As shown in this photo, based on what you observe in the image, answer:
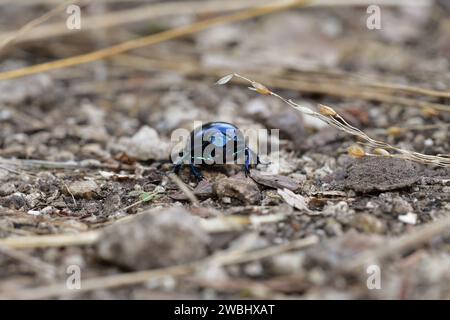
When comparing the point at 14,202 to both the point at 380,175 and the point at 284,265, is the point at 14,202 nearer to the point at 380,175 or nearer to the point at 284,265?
the point at 284,265

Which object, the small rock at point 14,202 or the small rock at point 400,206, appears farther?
the small rock at point 14,202

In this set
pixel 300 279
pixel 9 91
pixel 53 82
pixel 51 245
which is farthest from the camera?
pixel 53 82

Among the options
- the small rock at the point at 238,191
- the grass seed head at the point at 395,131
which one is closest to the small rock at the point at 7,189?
the small rock at the point at 238,191

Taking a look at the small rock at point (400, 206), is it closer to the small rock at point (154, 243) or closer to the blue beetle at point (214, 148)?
the blue beetle at point (214, 148)

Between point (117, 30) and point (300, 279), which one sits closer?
point (300, 279)

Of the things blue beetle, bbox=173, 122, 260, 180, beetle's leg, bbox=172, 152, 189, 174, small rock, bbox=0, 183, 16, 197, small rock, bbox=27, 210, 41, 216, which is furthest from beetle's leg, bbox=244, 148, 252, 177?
small rock, bbox=0, 183, 16, 197

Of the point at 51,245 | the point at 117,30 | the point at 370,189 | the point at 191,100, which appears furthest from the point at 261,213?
the point at 117,30

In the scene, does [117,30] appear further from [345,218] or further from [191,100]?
[345,218]
